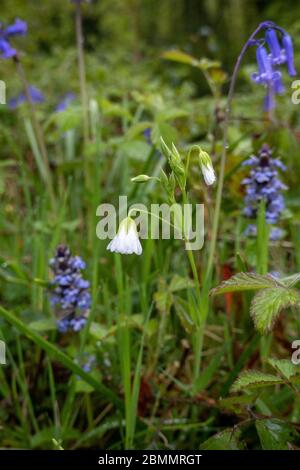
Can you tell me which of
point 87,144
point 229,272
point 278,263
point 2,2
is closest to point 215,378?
point 229,272

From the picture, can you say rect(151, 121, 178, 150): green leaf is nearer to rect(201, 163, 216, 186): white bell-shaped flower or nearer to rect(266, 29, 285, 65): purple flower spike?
rect(266, 29, 285, 65): purple flower spike

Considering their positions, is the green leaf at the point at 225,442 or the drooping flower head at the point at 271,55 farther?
the drooping flower head at the point at 271,55

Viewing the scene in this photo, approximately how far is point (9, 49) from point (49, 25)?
13.6 ft

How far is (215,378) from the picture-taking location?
1095 mm

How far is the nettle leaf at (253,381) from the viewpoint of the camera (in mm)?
756

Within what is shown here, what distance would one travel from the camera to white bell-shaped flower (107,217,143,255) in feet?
2.50

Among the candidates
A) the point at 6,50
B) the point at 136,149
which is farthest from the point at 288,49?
the point at 6,50

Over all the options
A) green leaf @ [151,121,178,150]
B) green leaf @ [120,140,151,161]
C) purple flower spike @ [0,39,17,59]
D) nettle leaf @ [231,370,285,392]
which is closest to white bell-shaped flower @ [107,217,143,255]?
nettle leaf @ [231,370,285,392]

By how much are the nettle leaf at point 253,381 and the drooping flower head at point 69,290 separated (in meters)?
0.34

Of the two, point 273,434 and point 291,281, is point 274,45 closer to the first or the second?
point 291,281

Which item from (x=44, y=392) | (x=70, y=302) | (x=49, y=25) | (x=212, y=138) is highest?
(x=49, y=25)

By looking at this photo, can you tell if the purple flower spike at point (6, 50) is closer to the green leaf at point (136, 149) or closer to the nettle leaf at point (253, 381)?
the green leaf at point (136, 149)

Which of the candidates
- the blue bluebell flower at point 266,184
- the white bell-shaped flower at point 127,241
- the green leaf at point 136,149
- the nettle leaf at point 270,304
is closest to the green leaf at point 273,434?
the nettle leaf at point 270,304

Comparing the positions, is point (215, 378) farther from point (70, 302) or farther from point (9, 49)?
point (9, 49)
